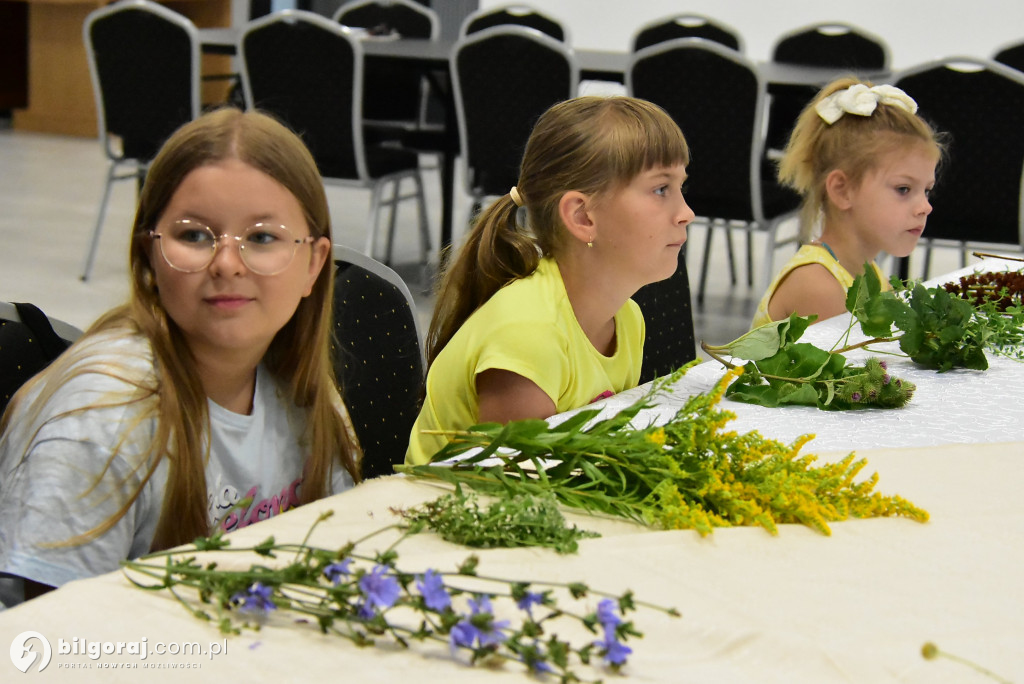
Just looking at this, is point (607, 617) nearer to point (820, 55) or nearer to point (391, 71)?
point (391, 71)

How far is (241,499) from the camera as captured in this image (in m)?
1.20

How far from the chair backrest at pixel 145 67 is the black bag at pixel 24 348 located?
3427 mm

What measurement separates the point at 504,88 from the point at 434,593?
3.74 m

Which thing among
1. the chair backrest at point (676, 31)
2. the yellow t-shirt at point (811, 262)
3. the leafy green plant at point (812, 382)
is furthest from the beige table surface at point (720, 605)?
the chair backrest at point (676, 31)

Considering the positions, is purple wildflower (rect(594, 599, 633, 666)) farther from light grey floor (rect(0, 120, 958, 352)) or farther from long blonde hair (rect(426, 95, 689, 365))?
light grey floor (rect(0, 120, 958, 352))

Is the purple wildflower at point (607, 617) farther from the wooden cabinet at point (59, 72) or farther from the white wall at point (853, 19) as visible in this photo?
the wooden cabinet at point (59, 72)

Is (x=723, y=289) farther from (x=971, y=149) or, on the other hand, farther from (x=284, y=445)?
(x=284, y=445)

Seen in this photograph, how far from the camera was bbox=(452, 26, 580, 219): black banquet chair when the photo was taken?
4176 mm

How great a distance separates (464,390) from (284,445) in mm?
319

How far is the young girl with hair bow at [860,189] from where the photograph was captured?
2254 mm

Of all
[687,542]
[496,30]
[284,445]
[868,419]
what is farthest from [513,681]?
[496,30]

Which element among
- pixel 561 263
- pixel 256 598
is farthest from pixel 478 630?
pixel 561 263

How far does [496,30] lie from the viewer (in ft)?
13.7

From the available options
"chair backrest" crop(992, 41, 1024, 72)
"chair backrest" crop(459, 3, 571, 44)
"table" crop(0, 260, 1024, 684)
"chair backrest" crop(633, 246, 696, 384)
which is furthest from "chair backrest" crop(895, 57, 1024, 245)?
"table" crop(0, 260, 1024, 684)
